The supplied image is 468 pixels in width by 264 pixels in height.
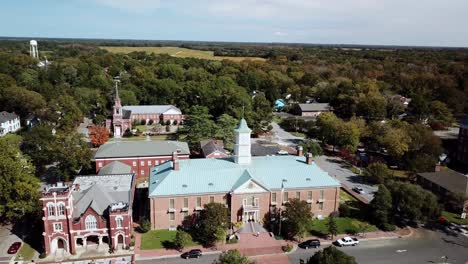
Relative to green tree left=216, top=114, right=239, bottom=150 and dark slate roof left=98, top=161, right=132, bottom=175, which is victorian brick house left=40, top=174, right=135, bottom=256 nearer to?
dark slate roof left=98, top=161, right=132, bottom=175

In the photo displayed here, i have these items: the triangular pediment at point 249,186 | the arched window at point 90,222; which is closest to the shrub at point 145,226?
the arched window at point 90,222

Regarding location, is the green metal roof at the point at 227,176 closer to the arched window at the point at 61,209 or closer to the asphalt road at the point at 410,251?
the asphalt road at the point at 410,251

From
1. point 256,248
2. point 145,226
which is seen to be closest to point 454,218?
point 256,248

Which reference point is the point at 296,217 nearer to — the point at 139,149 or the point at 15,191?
the point at 139,149

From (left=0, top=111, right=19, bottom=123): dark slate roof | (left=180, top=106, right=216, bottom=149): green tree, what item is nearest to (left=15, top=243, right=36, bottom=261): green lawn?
(left=180, top=106, right=216, bottom=149): green tree

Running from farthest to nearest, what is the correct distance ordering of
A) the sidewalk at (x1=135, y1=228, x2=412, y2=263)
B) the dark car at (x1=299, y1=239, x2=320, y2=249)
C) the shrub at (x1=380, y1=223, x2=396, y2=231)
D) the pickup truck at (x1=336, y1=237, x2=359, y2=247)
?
the shrub at (x1=380, y1=223, x2=396, y2=231)
the pickup truck at (x1=336, y1=237, x2=359, y2=247)
the dark car at (x1=299, y1=239, x2=320, y2=249)
the sidewalk at (x1=135, y1=228, x2=412, y2=263)

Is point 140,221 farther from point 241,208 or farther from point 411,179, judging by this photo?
point 411,179
